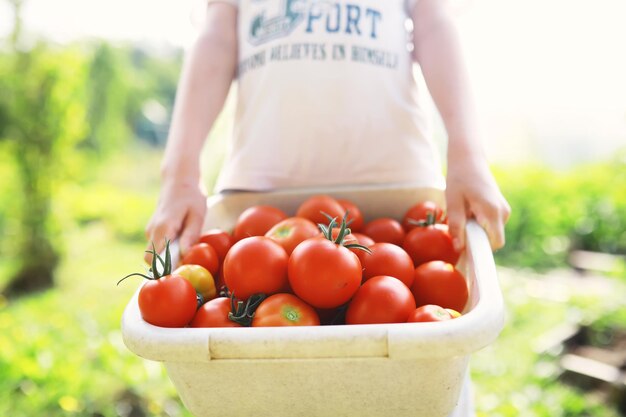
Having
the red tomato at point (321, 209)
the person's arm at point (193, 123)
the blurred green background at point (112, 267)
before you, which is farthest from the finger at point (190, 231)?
the blurred green background at point (112, 267)

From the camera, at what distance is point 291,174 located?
1321 millimetres

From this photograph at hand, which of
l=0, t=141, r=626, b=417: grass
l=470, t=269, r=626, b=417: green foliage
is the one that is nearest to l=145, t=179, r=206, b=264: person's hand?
l=0, t=141, r=626, b=417: grass

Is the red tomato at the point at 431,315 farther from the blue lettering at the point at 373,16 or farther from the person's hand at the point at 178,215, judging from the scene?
the blue lettering at the point at 373,16

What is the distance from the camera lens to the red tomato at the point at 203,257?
1.00 m

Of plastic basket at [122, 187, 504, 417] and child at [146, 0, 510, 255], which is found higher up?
child at [146, 0, 510, 255]

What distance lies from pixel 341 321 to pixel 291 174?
0.49m

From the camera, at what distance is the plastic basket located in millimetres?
678

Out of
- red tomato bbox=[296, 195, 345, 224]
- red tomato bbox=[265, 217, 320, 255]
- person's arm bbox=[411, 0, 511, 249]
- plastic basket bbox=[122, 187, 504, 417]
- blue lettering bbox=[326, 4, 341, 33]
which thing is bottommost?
plastic basket bbox=[122, 187, 504, 417]

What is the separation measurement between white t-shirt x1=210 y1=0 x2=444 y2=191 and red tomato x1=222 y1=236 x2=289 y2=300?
43 cm

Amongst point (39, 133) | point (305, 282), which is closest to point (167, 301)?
point (305, 282)

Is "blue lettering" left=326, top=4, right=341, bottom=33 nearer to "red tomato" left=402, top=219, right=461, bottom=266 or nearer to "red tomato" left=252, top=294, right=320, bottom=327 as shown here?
"red tomato" left=402, top=219, right=461, bottom=266

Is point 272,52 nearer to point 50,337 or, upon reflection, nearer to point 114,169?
point 50,337

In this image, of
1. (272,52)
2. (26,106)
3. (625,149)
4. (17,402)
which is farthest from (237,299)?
(26,106)

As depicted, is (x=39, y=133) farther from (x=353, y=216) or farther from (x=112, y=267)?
(x=353, y=216)
